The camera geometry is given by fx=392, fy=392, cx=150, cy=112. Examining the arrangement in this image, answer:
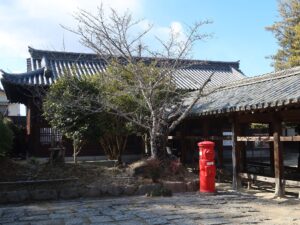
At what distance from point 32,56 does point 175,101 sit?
13.3 metres

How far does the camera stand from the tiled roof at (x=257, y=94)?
Result: 34.8ft

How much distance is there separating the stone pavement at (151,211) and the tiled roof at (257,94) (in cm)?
263

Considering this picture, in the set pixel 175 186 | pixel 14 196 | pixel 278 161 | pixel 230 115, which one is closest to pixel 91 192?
pixel 14 196

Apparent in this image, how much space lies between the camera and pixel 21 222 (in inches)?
304

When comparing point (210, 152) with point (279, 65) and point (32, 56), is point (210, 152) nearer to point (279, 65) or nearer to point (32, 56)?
point (32, 56)

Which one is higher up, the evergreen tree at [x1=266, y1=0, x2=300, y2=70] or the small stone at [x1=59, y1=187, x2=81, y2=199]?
the evergreen tree at [x1=266, y1=0, x2=300, y2=70]

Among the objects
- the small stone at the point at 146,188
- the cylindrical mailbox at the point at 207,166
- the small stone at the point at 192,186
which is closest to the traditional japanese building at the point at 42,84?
the cylindrical mailbox at the point at 207,166

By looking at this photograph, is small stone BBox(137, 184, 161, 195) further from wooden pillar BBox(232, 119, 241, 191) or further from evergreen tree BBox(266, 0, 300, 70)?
evergreen tree BBox(266, 0, 300, 70)

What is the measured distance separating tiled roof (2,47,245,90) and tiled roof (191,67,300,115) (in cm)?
449

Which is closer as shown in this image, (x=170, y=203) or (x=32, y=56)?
(x=170, y=203)

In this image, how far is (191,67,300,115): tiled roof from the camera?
10602 mm

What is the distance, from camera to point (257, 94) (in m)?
12.6

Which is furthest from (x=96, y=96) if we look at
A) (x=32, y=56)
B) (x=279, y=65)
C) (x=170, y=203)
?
(x=279, y=65)

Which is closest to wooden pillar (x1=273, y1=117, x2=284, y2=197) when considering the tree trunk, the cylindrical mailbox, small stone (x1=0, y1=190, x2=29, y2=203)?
the cylindrical mailbox
